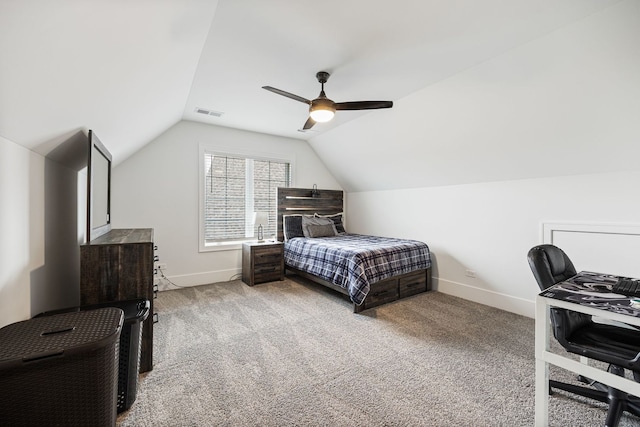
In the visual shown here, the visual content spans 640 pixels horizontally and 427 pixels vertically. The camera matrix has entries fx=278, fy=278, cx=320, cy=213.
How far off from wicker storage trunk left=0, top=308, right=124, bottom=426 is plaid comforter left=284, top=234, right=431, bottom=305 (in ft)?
7.55

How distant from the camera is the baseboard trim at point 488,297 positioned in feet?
10.1

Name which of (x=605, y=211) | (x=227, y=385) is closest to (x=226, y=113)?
(x=227, y=385)

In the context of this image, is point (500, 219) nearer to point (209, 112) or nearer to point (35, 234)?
point (209, 112)

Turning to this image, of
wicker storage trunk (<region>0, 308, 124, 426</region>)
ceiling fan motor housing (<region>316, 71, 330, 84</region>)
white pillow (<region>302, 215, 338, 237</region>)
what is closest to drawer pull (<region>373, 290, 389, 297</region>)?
white pillow (<region>302, 215, 338, 237</region>)

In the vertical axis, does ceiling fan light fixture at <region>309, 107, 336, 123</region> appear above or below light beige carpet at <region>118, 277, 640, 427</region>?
above

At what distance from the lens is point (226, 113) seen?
3.79 meters

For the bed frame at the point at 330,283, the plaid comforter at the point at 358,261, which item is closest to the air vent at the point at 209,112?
A: the bed frame at the point at 330,283

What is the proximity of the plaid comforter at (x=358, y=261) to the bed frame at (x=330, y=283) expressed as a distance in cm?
11

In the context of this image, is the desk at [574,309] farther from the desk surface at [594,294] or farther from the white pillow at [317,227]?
the white pillow at [317,227]

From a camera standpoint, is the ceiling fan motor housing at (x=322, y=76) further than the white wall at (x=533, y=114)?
Yes

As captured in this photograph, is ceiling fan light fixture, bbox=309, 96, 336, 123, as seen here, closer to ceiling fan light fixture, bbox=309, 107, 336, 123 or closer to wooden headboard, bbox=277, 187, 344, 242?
ceiling fan light fixture, bbox=309, 107, 336, 123

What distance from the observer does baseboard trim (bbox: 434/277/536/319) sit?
3075 mm

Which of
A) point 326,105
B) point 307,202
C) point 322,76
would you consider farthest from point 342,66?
point 307,202

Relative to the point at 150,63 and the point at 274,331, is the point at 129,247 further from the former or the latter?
the point at 274,331
